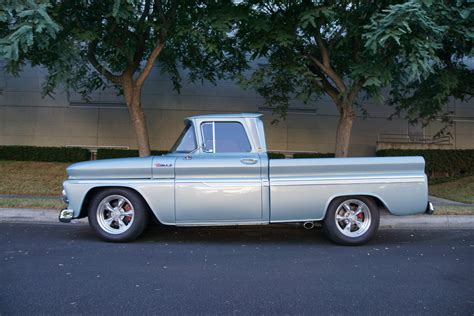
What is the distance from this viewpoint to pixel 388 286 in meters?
4.31

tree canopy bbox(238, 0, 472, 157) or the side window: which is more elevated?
tree canopy bbox(238, 0, 472, 157)

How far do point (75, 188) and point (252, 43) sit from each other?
5493mm

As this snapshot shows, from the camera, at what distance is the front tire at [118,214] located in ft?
19.8

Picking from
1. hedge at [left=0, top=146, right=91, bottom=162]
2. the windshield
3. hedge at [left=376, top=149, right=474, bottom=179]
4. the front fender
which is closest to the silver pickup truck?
the front fender

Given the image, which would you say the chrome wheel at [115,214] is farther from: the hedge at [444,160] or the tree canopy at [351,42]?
the hedge at [444,160]

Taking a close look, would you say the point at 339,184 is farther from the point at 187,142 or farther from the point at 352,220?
the point at 187,142

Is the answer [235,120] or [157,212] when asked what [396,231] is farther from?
[157,212]

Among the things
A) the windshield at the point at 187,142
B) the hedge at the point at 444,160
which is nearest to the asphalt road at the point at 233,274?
the windshield at the point at 187,142

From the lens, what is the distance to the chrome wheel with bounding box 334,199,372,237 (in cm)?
614

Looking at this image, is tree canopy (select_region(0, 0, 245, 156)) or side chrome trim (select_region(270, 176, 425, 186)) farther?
tree canopy (select_region(0, 0, 245, 156))

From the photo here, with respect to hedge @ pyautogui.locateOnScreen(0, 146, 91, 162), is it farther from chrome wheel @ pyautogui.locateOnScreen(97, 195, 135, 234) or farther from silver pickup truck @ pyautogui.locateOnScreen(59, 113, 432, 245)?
chrome wheel @ pyautogui.locateOnScreen(97, 195, 135, 234)

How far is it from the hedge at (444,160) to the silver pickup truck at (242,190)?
10321mm

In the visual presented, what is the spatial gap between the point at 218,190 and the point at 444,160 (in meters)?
12.8

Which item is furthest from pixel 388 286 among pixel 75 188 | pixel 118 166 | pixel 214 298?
pixel 75 188
